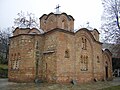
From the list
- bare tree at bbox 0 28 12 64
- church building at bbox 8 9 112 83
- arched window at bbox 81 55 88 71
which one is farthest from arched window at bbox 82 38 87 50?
bare tree at bbox 0 28 12 64

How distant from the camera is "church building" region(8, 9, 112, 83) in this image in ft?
70.8

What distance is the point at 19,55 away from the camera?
77.2 feet

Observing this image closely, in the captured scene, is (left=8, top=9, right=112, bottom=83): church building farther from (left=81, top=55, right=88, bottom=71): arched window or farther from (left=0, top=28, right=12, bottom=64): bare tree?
(left=0, top=28, right=12, bottom=64): bare tree

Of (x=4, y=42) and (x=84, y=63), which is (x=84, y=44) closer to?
(x=84, y=63)

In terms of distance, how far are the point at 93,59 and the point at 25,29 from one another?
34.1 feet

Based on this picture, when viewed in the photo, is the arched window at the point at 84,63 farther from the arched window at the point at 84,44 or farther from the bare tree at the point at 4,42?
the bare tree at the point at 4,42

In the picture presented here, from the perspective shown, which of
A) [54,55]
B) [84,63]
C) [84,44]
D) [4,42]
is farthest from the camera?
[4,42]

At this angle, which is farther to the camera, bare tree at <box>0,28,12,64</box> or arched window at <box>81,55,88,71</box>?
bare tree at <box>0,28,12,64</box>

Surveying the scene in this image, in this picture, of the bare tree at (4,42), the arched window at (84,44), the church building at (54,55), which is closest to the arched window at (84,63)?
the church building at (54,55)

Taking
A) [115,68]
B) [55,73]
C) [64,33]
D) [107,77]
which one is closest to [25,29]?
[64,33]

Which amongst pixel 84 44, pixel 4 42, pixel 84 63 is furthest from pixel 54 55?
pixel 4 42

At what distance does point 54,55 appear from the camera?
839 inches

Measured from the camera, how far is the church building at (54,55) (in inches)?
850

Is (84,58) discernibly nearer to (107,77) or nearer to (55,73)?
(55,73)
